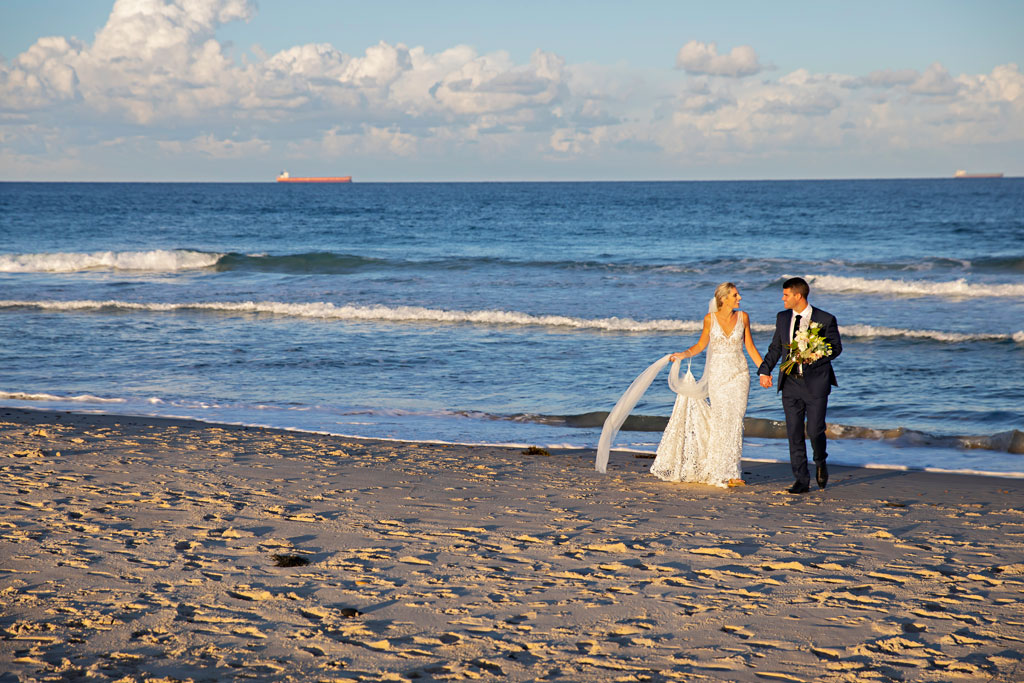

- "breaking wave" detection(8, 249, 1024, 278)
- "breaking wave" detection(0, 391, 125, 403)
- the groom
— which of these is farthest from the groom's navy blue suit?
"breaking wave" detection(8, 249, 1024, 278)

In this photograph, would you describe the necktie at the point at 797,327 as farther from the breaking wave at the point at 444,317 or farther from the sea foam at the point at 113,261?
the sea foam at the point at 113,261

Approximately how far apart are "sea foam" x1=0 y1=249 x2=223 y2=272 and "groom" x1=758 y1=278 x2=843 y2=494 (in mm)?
27930

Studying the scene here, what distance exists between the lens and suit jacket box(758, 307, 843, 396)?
6824 millimetres

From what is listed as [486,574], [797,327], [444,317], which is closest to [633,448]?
[797,327]

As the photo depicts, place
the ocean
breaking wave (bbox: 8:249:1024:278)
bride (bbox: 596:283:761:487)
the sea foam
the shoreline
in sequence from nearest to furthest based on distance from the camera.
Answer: bride (bbox: 596:283:761:487)
the shoreline
the ocean
breaking wave (bbox: 8:249:1024:278)
the sea foam

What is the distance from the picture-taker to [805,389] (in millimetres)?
6926

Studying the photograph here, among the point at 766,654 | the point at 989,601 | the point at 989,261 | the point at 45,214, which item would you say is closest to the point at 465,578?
the point at 766,654

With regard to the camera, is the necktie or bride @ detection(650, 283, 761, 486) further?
bride @ detection(650, 283, 761, 486)

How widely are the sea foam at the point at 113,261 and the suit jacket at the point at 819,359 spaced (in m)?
27.9

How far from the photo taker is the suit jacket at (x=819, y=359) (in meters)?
6.82

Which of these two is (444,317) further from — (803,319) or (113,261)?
(113,261)

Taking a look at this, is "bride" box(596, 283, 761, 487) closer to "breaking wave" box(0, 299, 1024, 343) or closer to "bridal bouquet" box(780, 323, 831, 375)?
"bridal bouquet" box(780, 323, 831, 375)

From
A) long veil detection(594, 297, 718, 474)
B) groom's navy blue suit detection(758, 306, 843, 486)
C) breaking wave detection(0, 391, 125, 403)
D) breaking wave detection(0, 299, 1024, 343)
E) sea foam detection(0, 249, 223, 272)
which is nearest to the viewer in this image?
groom's navy blue suit detection(758, 306, 843, 486)

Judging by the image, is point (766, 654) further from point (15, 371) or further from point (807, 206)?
point (807, 206)
